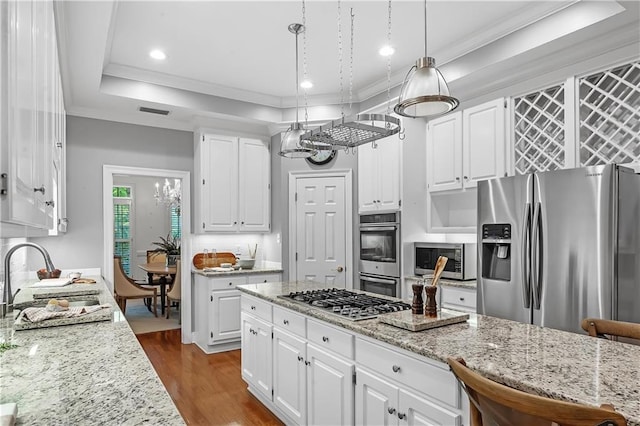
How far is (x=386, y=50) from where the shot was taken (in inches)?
141

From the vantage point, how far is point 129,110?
175 inches

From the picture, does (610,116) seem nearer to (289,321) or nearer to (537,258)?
(537,258)

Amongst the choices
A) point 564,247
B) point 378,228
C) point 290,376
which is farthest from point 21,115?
point 378,228

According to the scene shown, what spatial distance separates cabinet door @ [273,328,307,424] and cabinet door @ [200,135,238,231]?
2.43m

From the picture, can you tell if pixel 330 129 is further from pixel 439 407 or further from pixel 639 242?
pixel 639 242

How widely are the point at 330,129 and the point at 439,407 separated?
1.51 meters

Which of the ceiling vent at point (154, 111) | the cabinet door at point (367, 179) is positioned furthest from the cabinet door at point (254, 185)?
the cabinet door at point (367, 179)

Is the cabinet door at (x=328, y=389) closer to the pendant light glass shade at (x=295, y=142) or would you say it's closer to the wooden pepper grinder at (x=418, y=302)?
the wooden pepper grinder at (x=418, y=302)

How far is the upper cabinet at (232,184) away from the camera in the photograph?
4.91m

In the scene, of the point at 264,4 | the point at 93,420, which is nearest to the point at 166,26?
the point at 264,4

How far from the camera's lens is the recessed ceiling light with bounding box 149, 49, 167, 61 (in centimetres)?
355

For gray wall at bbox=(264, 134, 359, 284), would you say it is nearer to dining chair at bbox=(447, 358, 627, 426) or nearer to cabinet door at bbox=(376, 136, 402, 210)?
cabinet door at bbox=(376, 136, 402, 210)

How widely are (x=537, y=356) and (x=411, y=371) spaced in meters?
0.49

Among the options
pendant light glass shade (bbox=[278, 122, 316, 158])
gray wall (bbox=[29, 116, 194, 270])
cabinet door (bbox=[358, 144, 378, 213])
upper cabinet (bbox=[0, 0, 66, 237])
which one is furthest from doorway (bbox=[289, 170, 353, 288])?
upper cabinet (bbox=[0, 0, 66, 237])
